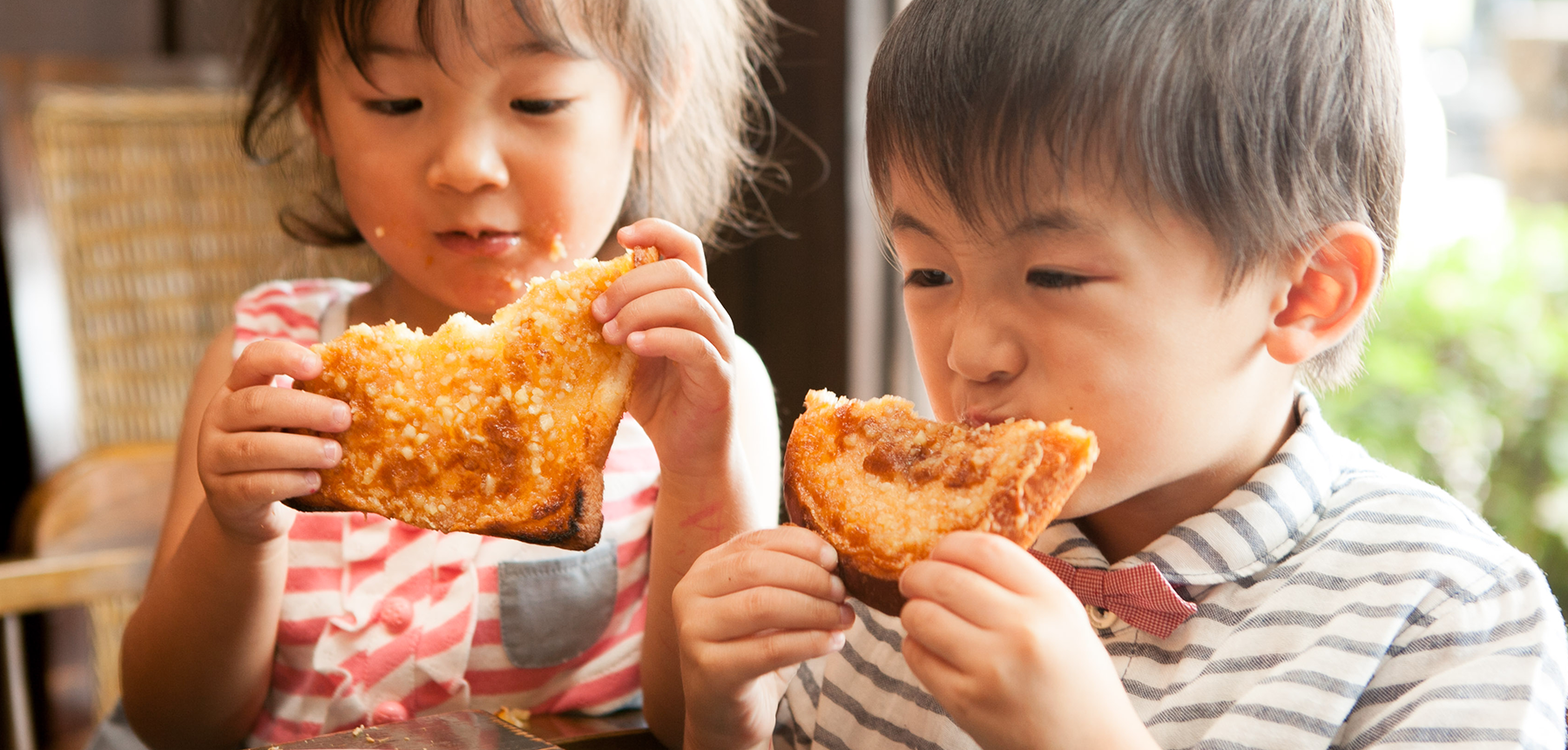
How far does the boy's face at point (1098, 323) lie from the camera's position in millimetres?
1017

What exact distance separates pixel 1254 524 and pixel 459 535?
1.01 m

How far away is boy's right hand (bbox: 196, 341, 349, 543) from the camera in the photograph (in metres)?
1.13

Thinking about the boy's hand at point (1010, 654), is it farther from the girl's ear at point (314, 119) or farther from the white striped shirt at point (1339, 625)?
the girl's ear at point (314, 119)

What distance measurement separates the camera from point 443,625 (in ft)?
5.16

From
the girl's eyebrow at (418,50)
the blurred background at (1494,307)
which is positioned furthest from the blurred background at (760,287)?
→ the girl's eyebrow at (418,50)

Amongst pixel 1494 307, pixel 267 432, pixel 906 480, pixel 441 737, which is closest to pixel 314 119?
pixel 267 432

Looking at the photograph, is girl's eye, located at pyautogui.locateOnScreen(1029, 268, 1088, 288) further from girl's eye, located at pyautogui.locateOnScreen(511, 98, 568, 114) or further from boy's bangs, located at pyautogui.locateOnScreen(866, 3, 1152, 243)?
girl's eye, located at pyautogui.locateOnScreen(511, 98, 568, 114)

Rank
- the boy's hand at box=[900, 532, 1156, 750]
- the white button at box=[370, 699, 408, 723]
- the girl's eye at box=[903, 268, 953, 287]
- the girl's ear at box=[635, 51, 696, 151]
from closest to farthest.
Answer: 1. the boy's hand at box=[900, 532, 1156, 750]
2. the girl's eye at box=[903, 268, 953, 287]
3. the white button at box=[370, 699, 408, 723]
4. the girl's ear at box=[635, 51, 696, 151]

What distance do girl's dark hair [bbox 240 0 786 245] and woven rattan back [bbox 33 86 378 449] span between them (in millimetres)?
544

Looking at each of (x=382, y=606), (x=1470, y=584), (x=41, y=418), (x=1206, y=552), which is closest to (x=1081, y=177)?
(x=1206, y=552)

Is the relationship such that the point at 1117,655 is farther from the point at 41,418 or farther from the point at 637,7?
the point at 41,418

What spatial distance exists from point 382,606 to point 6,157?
1.57 meters

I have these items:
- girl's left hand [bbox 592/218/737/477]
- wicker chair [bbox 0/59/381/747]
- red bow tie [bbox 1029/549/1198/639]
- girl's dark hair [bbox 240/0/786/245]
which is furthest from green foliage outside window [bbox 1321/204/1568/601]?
wicker chair [bbox 0/59/381/747]

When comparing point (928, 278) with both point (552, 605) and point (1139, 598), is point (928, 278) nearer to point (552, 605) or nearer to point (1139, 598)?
point (1139, 598)
